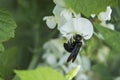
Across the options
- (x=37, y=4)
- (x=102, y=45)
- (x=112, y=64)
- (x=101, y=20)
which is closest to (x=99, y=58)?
(x=102, y=45)

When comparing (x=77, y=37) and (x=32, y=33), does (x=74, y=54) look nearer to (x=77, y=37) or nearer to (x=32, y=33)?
(x=77, y=37)

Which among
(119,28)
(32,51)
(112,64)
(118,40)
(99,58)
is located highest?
(118,40)

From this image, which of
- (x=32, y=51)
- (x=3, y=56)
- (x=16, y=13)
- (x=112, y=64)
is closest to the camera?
(x=3, y=56)

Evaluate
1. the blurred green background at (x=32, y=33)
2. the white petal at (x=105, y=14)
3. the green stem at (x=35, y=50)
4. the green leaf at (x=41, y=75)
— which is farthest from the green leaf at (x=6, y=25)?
the green stem at (x=35, y=50)

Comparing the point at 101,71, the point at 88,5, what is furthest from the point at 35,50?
the point at 88,5

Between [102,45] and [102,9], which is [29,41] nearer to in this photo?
[102,45]

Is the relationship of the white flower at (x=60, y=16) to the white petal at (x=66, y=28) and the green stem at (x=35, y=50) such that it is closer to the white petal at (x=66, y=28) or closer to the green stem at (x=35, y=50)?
the white petal at (x=66, y=28)
